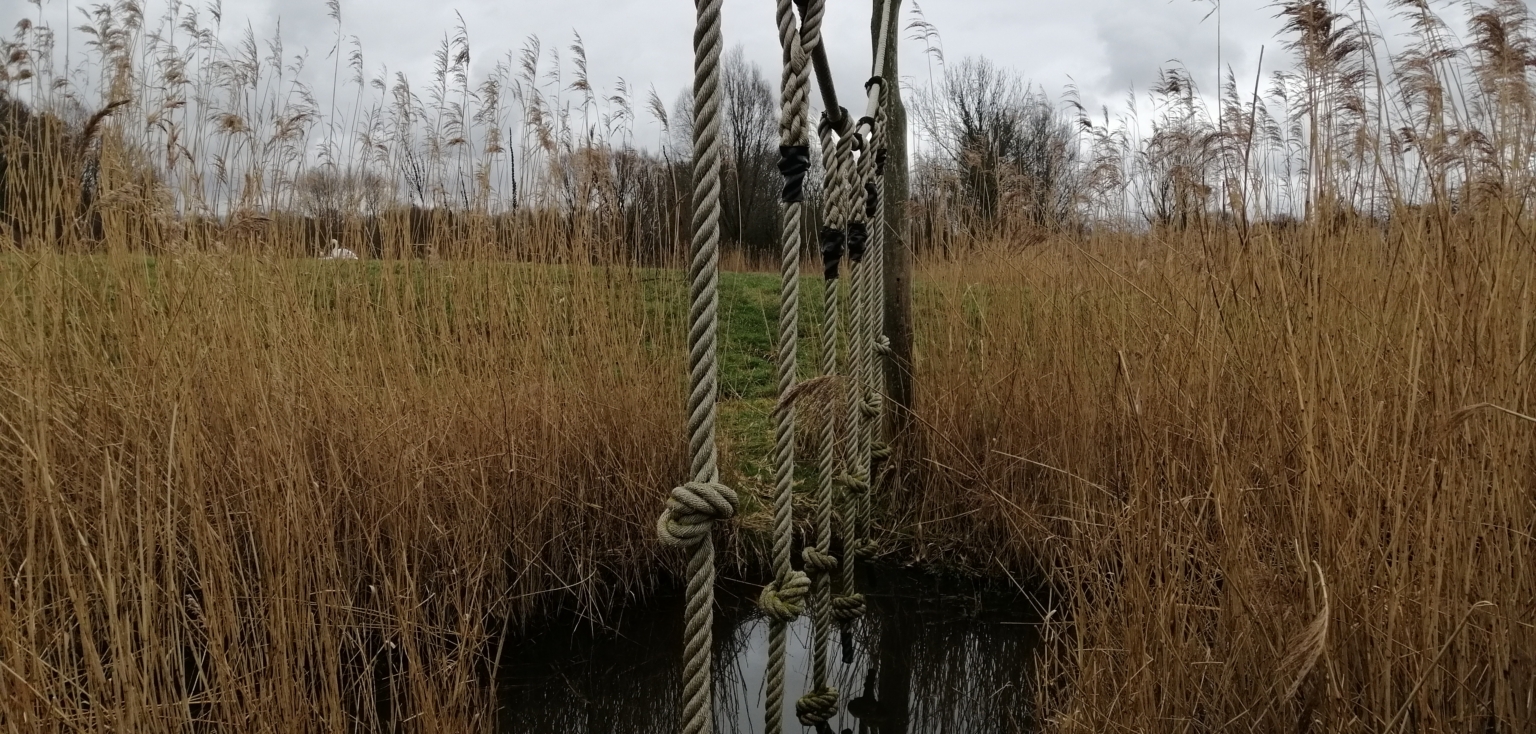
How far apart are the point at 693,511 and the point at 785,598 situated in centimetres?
43

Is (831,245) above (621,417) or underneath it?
above

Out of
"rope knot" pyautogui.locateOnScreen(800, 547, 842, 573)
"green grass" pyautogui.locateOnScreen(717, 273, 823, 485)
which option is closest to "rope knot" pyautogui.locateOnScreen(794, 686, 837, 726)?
"rope knot" pyautogui.locateOnScreen(800, 547, 842, 573)

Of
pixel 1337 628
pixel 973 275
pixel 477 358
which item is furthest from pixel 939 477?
pixel 1337 628

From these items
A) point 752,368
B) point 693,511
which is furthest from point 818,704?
point 752,368

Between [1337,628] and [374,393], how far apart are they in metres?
2.35

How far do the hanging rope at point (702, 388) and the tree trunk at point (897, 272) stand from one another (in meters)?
2.40

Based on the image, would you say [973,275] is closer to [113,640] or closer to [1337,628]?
[1337,628]

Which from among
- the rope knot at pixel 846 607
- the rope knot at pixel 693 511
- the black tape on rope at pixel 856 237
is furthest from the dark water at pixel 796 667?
the rope knot at pixel 693 511

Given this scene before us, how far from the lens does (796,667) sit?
254 cm

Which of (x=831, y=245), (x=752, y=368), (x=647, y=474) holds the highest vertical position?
(x=831, y=245)

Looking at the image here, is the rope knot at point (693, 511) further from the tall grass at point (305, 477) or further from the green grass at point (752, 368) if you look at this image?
the green grass at point (752, 368)

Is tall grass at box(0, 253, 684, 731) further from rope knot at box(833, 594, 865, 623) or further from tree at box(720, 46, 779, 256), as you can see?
tree at box(720, 46, 779, 256)

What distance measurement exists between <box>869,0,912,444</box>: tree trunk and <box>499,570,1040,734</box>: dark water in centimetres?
73

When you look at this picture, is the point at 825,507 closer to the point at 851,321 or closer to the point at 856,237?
the point at 851,321
